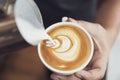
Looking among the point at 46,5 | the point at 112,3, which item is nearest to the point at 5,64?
the point at 46,5

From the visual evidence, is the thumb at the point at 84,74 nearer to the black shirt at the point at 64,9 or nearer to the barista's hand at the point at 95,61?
the barista's hand at the point at 95,61

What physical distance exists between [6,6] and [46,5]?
0.60 ft

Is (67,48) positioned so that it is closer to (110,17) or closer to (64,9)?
(64,9)


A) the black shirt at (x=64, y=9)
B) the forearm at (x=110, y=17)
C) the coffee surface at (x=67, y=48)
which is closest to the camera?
the coffee surface at (x=67, y=48)

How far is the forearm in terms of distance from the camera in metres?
0.74

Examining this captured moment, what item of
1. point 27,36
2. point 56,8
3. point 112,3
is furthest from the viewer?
point 112,3

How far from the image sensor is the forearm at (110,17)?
736 millimetres

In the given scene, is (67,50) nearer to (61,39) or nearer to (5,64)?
(61,39)

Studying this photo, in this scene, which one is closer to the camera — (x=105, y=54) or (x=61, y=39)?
(x=61, y=39)

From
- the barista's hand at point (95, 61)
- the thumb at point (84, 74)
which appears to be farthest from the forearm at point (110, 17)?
the thumb at point (84, 74)

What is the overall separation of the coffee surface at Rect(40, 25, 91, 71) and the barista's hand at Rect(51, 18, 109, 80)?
32mm

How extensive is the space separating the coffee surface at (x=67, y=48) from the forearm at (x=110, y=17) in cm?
22

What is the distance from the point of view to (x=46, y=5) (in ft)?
2.11

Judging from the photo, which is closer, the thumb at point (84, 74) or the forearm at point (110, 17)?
the thumb at point (84, 74)
